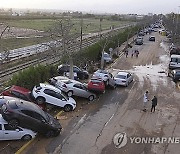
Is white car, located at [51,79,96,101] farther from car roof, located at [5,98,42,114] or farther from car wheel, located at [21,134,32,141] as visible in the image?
car wheel, located at [21,134,32,141]

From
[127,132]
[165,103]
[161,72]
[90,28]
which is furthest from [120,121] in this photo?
[90,28]

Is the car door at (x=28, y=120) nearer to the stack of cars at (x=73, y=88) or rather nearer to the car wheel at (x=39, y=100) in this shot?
the car wheel at (x=39, y=100)

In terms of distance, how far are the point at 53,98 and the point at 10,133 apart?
494 cm

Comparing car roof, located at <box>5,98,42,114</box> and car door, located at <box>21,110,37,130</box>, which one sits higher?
car roof, located at <box>5,98,42,114</box>

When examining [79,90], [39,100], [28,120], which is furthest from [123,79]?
[28,120]

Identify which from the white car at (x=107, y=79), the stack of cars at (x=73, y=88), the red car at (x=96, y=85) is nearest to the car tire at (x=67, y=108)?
the stack of cars at (x=73, y=88)

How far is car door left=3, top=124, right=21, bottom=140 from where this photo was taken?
12.8 meters

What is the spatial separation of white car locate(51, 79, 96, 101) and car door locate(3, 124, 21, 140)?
7135mm

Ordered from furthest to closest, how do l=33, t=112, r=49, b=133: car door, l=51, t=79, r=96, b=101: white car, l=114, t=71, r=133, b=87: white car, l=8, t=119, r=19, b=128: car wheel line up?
l=114, t=71, r=133, b=87: white car < l=51, t=79, r=96, b=101: white car < l=33, t=112, r=49, b=133: car door < l=8, t=119, r=19, b=128: car wheel

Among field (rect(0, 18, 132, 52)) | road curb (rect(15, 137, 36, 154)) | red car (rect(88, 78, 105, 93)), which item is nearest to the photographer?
road curb (rect(15, 137, 36, 154))

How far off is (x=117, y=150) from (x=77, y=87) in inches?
302

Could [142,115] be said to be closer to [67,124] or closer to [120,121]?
[120,121]

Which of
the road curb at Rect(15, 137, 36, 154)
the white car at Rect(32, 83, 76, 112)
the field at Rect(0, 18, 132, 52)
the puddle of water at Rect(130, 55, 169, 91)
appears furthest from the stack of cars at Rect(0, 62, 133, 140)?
the field at Rect(0, 18, 132, 52)

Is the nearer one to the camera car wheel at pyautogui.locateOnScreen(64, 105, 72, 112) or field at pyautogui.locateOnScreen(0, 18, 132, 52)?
car wheel at pyautogui.locateOnScreen(64, 105, 72, 112)
